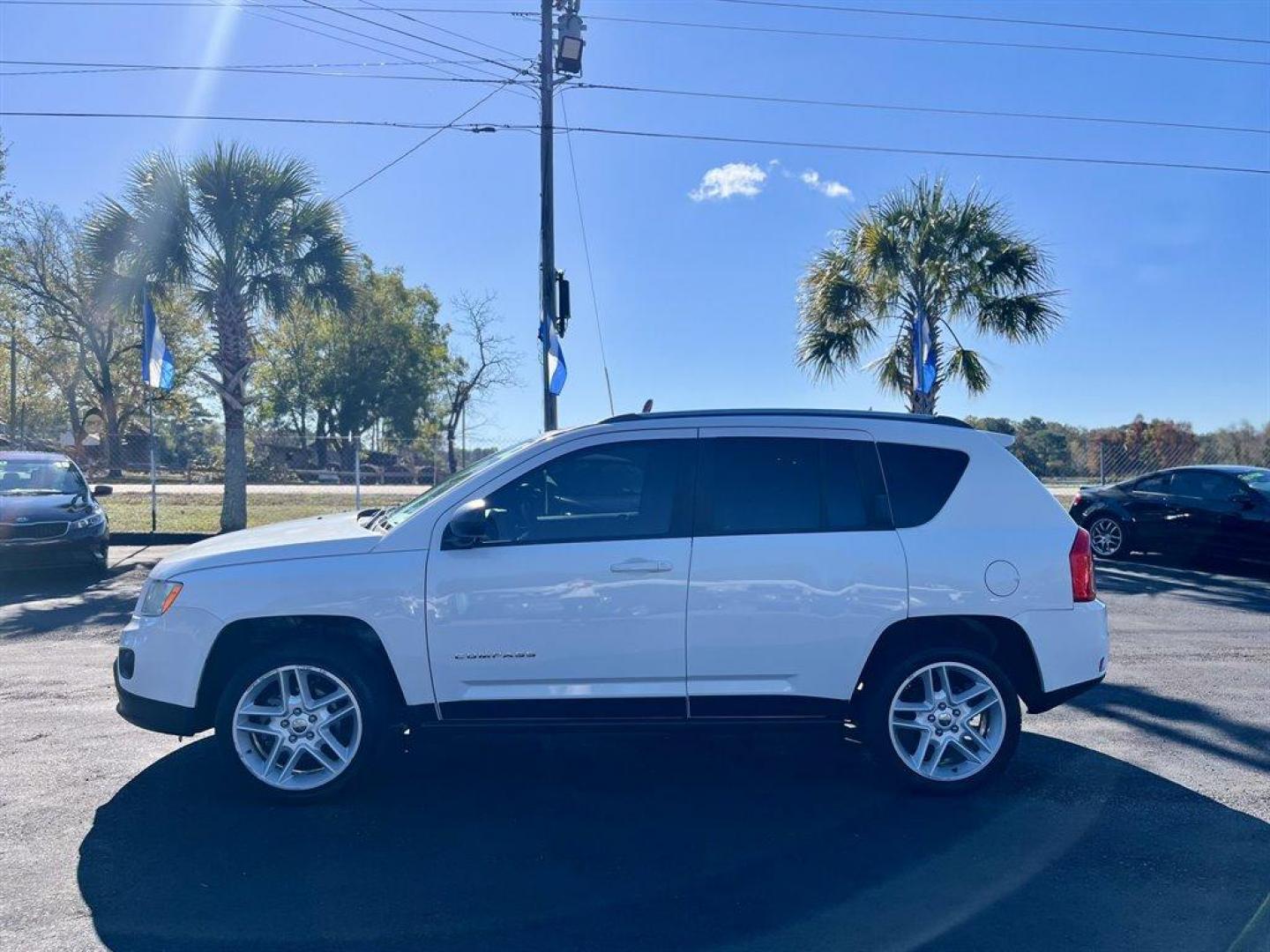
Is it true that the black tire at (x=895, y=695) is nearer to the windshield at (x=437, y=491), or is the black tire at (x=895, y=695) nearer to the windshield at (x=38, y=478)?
the windshield at (x=437, y=491)

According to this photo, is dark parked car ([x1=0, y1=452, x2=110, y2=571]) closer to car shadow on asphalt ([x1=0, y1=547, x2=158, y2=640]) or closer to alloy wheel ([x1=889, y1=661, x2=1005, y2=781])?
car shadow on asphalt ([x1=0, y1=547, x2=158, y2=640])

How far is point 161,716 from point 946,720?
12.3 ft

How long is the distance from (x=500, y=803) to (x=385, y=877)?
878 mm

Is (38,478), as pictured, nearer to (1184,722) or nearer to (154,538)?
(154,538)

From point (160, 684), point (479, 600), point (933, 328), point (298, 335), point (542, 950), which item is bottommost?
point (542, 950)

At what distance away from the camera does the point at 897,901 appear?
11.9ft

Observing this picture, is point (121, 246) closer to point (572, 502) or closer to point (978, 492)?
point (572, 502)

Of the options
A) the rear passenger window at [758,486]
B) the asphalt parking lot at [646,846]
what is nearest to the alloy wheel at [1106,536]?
the asphalt parking lot at [646,846]

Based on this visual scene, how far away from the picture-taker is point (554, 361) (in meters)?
13.9

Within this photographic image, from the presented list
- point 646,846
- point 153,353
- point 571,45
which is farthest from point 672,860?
point 153,353

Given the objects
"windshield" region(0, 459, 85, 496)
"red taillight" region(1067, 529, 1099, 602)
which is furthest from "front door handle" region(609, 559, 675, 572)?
"windshield" region(0, 459, 85, 496)

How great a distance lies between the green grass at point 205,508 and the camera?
17.3 metres

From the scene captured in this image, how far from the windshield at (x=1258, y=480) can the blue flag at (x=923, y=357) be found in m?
4.59

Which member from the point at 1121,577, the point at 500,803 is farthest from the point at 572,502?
the point at 1121,577
